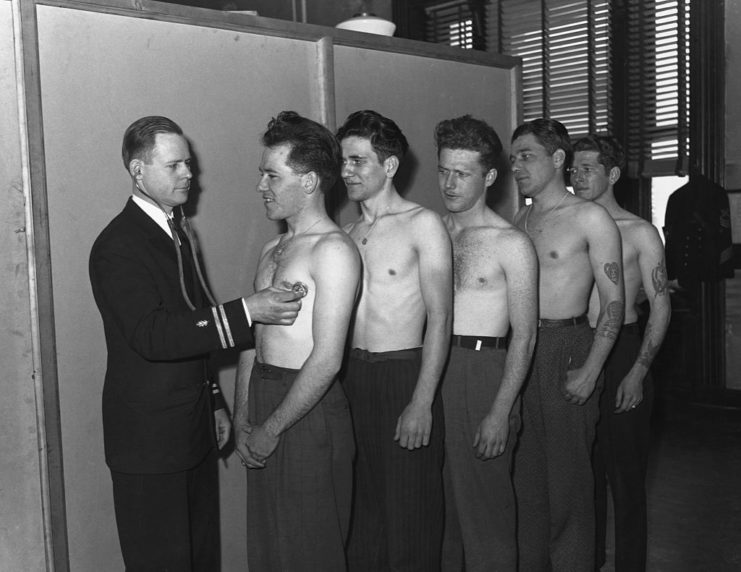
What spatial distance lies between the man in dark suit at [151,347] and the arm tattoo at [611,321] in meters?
1.29

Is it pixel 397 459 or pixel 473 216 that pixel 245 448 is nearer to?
pixel 397 459

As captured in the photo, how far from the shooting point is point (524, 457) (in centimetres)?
314

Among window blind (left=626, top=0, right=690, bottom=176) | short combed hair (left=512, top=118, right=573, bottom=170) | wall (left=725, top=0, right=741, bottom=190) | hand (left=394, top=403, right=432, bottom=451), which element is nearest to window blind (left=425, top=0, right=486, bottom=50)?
window blind (left=626, top=0, right=690, bottom=176)

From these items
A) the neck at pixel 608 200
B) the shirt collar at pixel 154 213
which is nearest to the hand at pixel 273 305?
the shirt collar at pixel 154 213

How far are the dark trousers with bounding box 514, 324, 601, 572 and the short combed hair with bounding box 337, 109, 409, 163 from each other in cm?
93

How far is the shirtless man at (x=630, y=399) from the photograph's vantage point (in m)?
3.17

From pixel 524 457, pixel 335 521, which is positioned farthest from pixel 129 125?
pixel 524 457

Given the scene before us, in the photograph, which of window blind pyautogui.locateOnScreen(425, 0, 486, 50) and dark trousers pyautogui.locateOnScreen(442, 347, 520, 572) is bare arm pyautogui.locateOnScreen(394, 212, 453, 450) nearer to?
dark trousers pyautogui.locateOnScreen(442, 347, 520, 572)

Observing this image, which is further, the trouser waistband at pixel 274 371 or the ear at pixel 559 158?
the ear at pixel 559 158

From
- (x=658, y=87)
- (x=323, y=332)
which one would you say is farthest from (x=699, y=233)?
(x=323, y=332)

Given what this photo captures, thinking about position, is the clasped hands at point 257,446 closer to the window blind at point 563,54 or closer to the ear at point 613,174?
the ear at point 613,174

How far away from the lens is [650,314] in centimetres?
334

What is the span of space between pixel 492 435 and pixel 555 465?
0.45 meters

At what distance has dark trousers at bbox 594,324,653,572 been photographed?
3.17m
